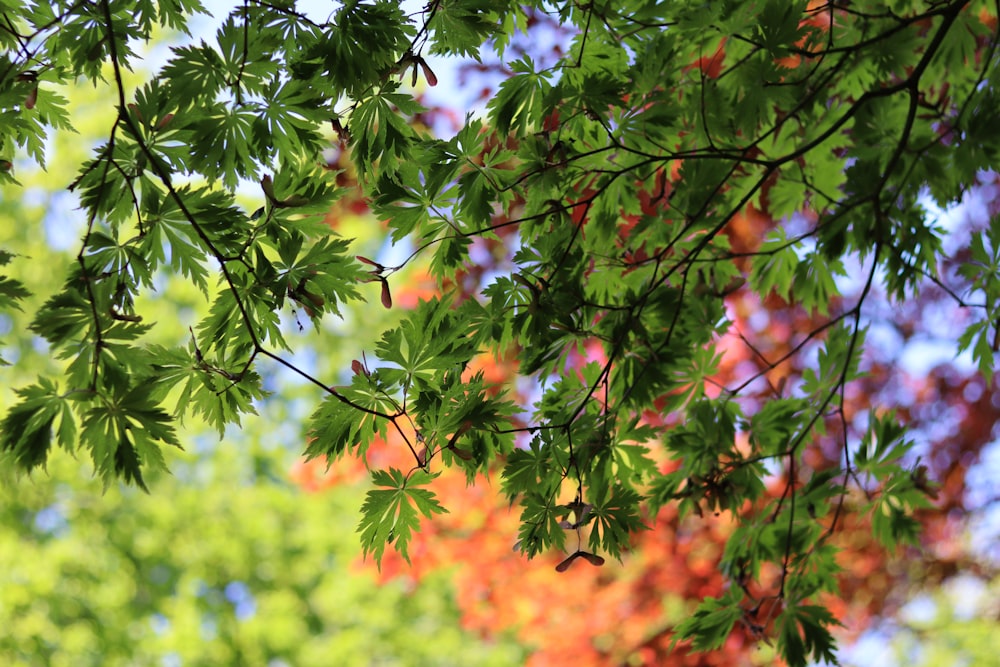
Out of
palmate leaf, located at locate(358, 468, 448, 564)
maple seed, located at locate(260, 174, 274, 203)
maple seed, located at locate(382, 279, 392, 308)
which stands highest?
maple seed, located at locate(260, 174, 274, 203)

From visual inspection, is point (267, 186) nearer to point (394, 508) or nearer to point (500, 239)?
point (500, 239)

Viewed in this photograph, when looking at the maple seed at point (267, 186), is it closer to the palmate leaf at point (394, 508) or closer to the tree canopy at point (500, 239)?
the tree canopy at point (500, 239)

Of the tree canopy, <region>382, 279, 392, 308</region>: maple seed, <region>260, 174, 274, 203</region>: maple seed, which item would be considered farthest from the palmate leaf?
<region>260, 174, 274, 203</region>: maple seed

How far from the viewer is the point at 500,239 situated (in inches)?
70.4

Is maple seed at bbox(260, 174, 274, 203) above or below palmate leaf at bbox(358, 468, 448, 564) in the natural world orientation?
above

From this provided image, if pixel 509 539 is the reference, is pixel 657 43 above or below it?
below

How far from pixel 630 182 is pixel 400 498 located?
993mm

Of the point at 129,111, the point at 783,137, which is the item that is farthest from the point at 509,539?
the point at 129,111

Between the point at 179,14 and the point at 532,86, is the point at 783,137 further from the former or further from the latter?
the point at 179,14

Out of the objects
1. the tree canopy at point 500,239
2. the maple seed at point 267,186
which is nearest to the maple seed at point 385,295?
the tree canopy at point 500,239

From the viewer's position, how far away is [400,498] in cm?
161

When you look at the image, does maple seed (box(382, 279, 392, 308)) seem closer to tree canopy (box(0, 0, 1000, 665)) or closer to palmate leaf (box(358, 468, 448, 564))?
tree canopy (box(0, 0, 1000, 665))

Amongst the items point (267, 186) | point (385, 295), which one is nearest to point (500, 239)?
point (385, 295)

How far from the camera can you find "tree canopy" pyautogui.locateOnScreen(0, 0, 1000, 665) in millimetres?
1512
